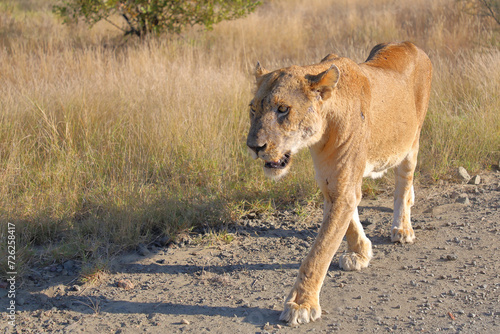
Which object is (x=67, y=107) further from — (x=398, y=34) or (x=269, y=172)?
(x=398, y=34)

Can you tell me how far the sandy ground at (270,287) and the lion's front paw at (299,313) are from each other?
0.05 meters

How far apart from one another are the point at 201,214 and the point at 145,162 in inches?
45.7

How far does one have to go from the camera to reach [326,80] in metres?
3.23

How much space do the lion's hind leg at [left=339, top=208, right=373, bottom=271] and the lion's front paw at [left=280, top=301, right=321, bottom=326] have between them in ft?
2.77

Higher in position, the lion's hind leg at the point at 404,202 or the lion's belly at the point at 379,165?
the lion's belly at the point at 379,165

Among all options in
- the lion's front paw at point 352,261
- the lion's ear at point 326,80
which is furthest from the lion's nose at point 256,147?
the lion's front paw at point 352,261

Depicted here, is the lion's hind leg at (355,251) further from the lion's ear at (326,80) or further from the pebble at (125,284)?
the pebble at (125,284)

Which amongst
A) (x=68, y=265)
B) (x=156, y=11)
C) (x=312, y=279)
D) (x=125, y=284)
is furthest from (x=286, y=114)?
(x=156, y=11)

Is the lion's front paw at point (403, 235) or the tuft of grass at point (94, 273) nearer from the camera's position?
the tuft of grass at point (94, 273)

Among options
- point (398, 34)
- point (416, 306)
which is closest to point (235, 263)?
point (416, 306)

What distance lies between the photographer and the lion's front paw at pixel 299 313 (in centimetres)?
326

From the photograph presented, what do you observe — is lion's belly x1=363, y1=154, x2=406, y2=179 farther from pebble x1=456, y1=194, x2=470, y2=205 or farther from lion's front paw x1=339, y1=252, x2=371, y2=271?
pebble x1=456, y1=194, x2=470, y2=205

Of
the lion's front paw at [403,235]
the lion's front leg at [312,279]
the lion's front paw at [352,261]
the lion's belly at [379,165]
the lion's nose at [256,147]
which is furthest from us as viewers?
the lion's front paw at [403,235]

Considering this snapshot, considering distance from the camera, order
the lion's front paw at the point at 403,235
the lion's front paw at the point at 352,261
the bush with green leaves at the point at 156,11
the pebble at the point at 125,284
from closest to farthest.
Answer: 1. the pebble at the point at 125,284
2. the lion's front paw at the point at 352,261
3. the lion's front paw at the point at 403,235
4. the bush with green leaves at the point at 156,11
